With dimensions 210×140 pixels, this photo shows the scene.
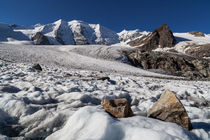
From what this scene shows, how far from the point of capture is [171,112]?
8.17ft

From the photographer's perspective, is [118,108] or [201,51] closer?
[118,108]

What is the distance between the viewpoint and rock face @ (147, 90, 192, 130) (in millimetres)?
2396

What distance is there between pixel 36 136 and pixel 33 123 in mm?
382

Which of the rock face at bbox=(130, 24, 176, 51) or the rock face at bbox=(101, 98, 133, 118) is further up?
the rock face at bbox=(130, 24, 176, 51)

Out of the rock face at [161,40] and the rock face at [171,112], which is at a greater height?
the rock face at [161,40]

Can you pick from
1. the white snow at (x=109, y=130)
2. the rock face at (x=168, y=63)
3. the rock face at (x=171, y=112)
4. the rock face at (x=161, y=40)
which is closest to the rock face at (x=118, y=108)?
the white snow at (x=109, y=130)

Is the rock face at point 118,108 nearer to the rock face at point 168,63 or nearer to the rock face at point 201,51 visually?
the rock face at point 168,63

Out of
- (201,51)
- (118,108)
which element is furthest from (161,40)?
(118,108)

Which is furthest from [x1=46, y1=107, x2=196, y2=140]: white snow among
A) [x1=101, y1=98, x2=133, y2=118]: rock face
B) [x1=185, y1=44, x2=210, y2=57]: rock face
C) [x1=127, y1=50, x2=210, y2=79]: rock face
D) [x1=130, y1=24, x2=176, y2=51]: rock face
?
[x1=130, y1=24, x2=176, y2=51]: rock face

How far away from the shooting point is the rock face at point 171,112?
7.86 feet

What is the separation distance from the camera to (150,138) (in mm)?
1688

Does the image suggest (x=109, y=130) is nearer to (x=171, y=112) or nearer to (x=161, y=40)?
(x=171, y=112)

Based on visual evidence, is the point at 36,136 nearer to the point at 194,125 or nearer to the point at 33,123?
the point at 33,123

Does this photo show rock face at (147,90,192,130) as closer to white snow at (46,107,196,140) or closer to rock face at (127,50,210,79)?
white snow at (46,107,196,140)
